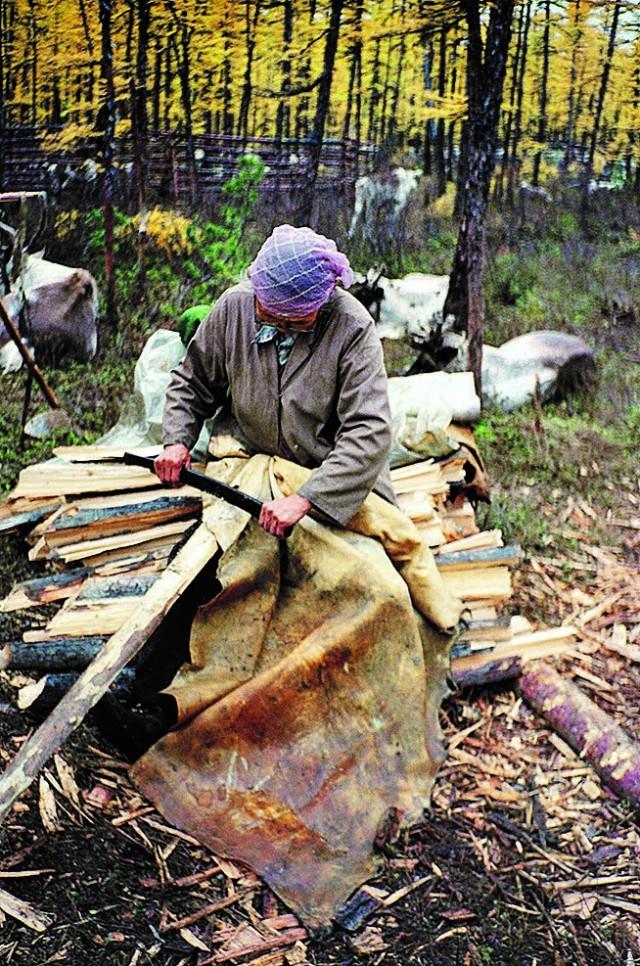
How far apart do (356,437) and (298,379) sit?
33 centimetres

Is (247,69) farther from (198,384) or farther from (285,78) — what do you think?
(198,384)

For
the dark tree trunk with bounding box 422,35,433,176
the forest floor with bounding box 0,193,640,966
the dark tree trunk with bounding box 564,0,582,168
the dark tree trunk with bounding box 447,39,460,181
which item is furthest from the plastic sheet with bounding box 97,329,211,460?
the dark tree trunk with bounding box 564,0,582,168

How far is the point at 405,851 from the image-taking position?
3270 millimetres

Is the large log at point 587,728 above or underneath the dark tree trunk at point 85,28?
underneath

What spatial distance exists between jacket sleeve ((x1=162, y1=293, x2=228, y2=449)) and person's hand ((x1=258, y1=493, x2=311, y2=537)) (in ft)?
2.02

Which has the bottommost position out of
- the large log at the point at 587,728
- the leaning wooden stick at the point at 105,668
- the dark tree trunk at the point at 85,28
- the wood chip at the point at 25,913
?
the large log at the point at 587,728

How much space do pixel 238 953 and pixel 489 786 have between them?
1399mm

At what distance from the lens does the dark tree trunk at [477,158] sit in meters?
7.09

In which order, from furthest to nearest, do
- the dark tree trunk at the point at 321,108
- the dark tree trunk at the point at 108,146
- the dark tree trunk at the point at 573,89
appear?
1. the dark tree trunk at the point at 573,89
2. the dark tree trunk at the point at 321,108
3. the dark tree trunk at the point at 108,146

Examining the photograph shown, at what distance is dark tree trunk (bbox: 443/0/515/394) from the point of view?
7.09 m

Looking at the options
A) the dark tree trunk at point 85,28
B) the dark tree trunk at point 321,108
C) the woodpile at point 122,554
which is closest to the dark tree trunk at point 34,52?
the dark tree trunk at point 85,28

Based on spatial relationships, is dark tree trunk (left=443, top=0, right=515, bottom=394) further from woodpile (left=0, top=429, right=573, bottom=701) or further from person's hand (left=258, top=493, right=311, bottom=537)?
person's hand (left=258, top=493, right=311, bottom=537)

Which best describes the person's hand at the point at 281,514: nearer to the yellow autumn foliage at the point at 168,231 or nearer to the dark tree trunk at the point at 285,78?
the yellow autumn foliage at the point at 168,231

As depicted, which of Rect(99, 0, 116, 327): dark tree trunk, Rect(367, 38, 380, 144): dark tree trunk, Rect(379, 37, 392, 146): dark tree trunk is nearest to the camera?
Rect(99, 0, 116, 327): dark tree trunk
